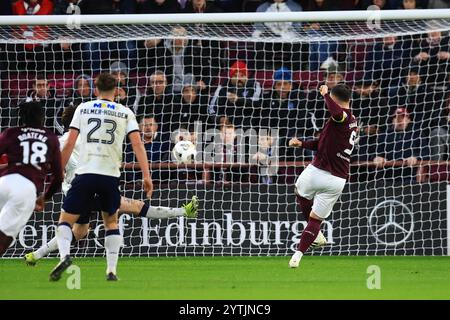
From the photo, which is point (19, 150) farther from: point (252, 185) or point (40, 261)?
point (252, 185)

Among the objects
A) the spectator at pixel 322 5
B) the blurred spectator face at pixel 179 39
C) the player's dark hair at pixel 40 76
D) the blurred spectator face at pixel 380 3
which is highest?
the blurred spectator face at pixel 380 3

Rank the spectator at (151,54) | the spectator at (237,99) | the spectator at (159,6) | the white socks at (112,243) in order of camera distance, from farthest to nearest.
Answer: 1. the spectator at (159,6)
2. the spectator at (151,54)
3. the spectator at (237,99)
4. the white socks at (112,243)

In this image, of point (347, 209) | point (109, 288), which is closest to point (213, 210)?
point (347, 209)

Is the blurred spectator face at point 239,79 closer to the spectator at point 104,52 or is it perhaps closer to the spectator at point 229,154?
the spectator at point 229,154

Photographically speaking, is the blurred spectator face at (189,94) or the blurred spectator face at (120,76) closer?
the blurred spectator face at (189,94)

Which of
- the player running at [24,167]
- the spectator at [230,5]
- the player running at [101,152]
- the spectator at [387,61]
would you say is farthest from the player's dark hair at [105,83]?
the spectator at [230,5]

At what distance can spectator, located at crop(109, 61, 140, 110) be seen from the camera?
16814 millimetres

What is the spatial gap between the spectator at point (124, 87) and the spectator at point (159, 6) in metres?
1.23

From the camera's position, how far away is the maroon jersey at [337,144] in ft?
44.1

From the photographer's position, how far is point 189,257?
1606cm

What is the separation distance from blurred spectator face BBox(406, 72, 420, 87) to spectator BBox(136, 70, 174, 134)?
3501mm

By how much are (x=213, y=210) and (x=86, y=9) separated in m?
4.53

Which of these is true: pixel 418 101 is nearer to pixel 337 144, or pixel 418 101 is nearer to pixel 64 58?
pixel 337 144

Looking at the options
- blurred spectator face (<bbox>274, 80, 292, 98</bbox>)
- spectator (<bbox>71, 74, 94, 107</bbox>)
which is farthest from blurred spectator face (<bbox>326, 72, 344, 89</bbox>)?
spectator (<bbox>71, 74, 94, 107</bbox>)
